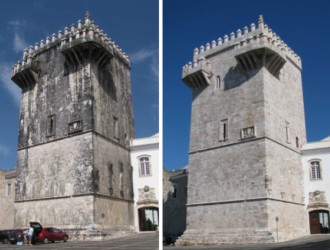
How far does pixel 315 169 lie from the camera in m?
17.4

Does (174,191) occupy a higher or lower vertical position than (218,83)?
lower

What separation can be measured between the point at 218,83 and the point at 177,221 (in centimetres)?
833

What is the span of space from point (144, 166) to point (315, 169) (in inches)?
288

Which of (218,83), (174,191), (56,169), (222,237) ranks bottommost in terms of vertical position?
(222,237)

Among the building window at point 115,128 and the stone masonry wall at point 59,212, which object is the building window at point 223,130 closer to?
the building window at point 115,128

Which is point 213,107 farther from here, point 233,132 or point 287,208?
point 287,208

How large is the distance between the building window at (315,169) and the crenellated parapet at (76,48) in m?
9.53

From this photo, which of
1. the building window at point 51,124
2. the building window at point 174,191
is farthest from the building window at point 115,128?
the building window at point 174,191

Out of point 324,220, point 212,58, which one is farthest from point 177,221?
point 212,58

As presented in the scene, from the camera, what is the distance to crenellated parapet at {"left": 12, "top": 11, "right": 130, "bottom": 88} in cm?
1656

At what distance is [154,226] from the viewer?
2002 centimetres

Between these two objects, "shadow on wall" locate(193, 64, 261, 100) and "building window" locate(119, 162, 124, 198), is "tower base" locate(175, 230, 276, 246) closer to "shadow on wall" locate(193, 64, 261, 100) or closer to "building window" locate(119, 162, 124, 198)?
"building window" locate(119, 162, 124, 198)

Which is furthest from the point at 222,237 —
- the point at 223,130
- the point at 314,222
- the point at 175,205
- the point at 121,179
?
the point at 175,205

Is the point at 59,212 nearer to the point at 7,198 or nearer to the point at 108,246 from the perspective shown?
the point at 108,246
